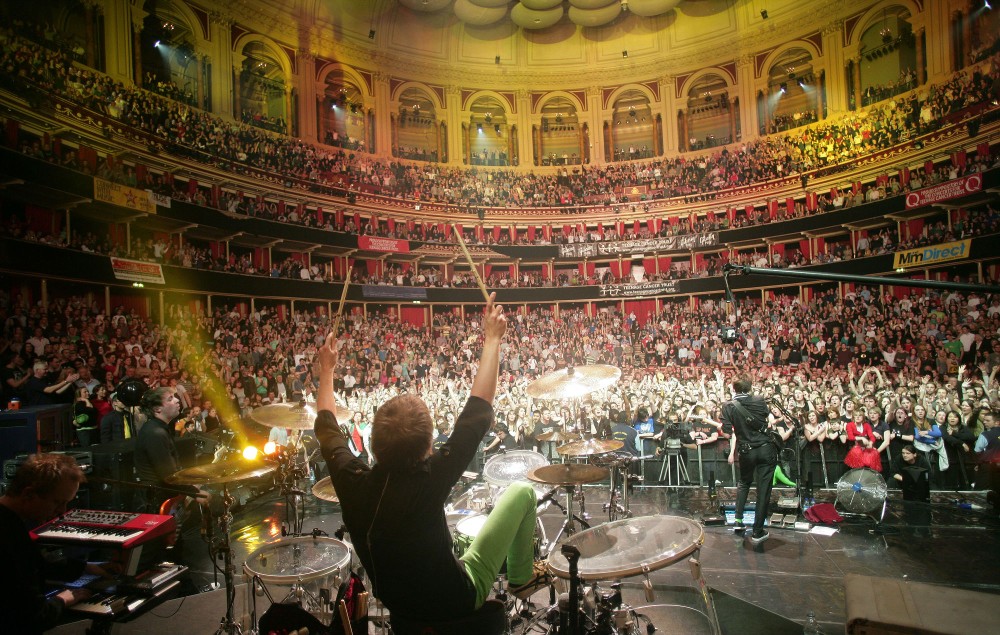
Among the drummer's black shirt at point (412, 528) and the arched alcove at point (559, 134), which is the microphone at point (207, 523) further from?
the arched alcove at point (559, 134)

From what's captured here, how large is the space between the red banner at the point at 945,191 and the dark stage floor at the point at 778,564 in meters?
13.6

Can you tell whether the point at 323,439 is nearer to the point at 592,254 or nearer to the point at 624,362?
the point at 624,362

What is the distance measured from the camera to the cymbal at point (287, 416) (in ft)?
15.8

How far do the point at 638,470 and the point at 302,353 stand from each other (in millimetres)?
11766

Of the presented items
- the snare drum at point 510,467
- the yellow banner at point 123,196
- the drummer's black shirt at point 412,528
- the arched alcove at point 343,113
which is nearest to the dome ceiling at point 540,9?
the arched alcove at point 343,113

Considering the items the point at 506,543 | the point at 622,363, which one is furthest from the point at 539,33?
the point at 506,543

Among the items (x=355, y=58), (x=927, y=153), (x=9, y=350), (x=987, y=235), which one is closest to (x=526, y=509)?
(x=9, y=350)

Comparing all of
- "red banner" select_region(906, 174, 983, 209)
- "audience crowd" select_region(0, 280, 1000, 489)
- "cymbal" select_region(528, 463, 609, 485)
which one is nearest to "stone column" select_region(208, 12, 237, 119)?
"audience crowd" select_region(0, 280, 1000, 489)

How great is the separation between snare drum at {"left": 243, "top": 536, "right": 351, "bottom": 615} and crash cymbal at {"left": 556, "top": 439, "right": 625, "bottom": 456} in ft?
7.29

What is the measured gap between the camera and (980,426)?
26.6 ft

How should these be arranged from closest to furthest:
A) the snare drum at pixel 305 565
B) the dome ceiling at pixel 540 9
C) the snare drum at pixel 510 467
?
the snare drum at pixel 305 565 → the snare drum at pixel 510 467 → the dome ceiling at pixel 540 9

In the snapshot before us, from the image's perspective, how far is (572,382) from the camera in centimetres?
556

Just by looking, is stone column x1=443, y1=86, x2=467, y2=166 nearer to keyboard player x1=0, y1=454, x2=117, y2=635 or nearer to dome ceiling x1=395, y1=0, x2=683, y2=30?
dome ceiling x1=395, y1=0, x2=683, y2=30

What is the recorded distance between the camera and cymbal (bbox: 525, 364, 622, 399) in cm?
542
